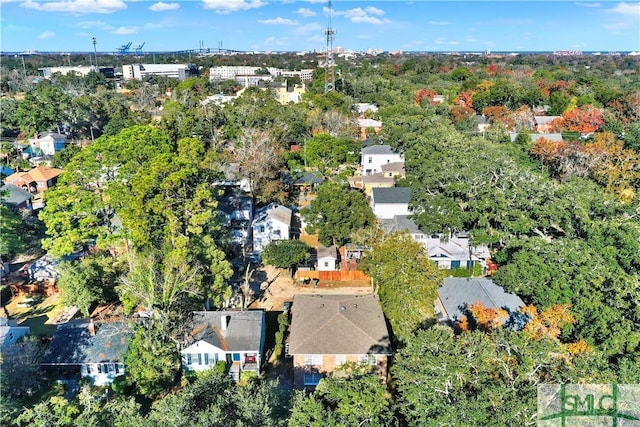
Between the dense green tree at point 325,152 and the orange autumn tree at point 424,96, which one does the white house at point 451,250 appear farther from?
the orange autumn tree at point 424,96

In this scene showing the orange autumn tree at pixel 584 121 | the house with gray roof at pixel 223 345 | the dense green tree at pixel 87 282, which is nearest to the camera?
the house with gray roof at pixel 223 345

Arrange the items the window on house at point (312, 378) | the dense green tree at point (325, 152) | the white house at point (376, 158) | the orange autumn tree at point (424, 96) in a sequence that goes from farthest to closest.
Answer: the orange autumn tree at point (424, 96)
the white house at point (376, 158)
the dense green tree at point (325, 152)
the window on house at point (312, 378)

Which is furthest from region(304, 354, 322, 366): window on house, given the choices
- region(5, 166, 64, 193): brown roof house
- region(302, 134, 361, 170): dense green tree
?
region(5, 166, 64, 193): brown roof house

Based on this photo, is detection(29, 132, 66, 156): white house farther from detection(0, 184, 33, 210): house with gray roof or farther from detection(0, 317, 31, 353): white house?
detection(0, 317, 31, 353): white house

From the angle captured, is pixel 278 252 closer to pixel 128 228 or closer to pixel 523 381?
pixel 128 228

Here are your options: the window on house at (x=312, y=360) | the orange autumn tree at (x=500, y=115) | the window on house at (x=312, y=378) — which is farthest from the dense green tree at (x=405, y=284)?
the orange autumn tree at (x=500, y=115)

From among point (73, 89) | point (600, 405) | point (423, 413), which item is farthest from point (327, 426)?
point (73, 89)
